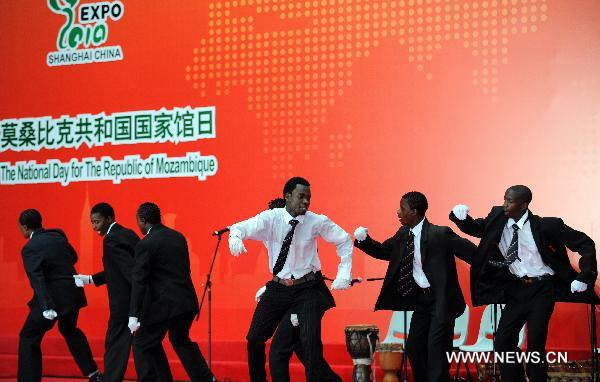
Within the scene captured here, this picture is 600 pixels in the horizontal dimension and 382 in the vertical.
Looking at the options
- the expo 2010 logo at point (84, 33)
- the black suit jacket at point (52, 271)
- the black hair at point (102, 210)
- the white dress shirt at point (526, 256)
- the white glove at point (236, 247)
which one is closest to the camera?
the white glove at point (236, 247)

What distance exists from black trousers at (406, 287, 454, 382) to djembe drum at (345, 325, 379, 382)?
1268mm

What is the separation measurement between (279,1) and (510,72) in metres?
2.25

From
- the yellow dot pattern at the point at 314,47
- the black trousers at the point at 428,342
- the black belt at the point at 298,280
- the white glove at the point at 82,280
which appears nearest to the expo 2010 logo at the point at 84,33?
the yellow dot pattern at the point at 314,47

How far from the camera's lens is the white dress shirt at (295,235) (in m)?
5.82

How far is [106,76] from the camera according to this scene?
8.88 meters

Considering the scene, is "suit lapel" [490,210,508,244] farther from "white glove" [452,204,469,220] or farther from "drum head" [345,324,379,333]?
"drum head" [345,324,379,333]

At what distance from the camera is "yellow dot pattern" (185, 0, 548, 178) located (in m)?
7.65

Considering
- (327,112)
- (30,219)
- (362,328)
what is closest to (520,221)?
(362,328)

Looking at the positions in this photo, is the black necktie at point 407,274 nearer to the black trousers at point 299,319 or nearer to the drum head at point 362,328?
the black trousers at point 299,319

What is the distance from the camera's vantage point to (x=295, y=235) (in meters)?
5.88

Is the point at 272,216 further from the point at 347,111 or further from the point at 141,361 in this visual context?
the point at 347,111

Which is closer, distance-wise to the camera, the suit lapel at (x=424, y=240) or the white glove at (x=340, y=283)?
the white glove at (x=340, y=283)

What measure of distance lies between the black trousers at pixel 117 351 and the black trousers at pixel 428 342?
80.4 inches

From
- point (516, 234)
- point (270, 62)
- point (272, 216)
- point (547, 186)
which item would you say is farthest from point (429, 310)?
point (270, 62)
